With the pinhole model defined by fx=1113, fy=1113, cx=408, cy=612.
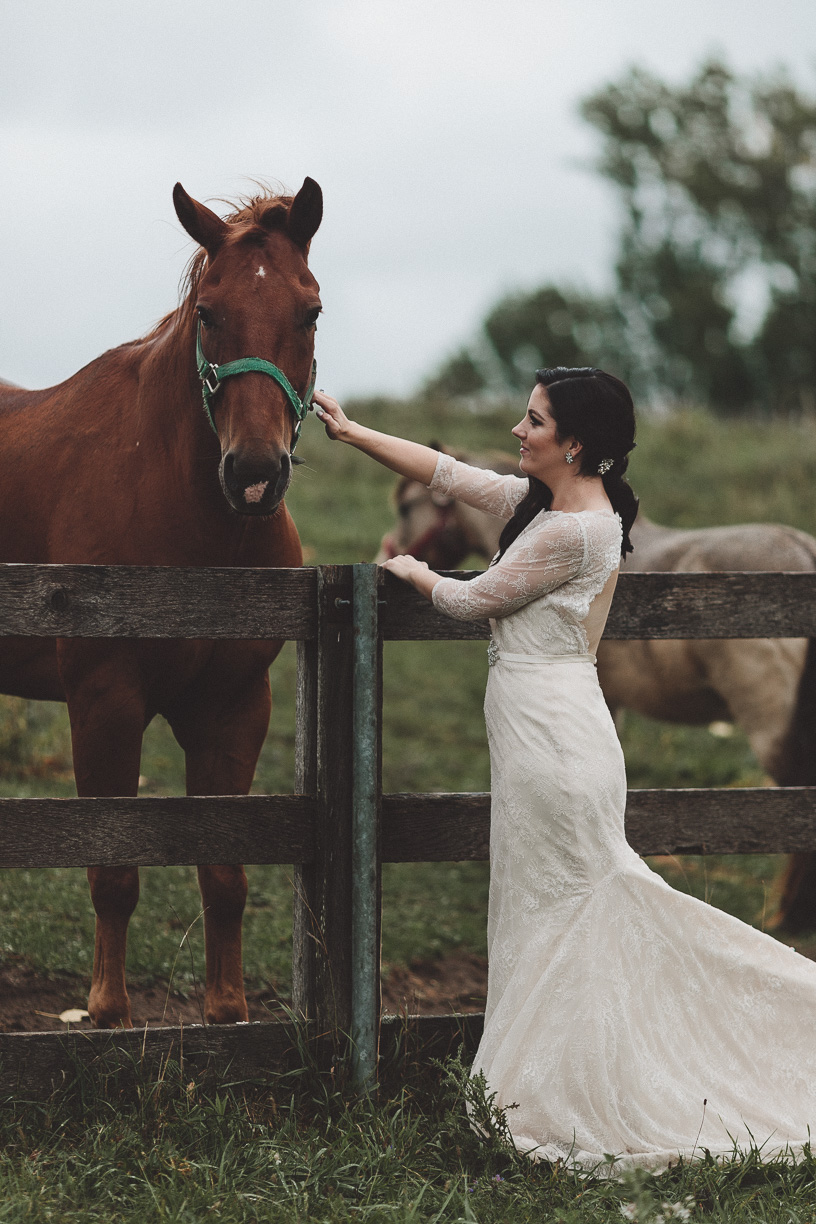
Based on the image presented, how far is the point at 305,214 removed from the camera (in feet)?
11.3

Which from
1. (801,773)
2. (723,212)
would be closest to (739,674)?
(801,773)

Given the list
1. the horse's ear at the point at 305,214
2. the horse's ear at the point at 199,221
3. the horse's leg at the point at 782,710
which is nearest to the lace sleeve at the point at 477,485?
the horse's ear at the point at 305,214

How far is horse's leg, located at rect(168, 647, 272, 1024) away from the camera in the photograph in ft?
11.8

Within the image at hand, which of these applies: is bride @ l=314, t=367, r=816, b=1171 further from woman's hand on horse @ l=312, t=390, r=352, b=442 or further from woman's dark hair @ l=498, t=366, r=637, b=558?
woman's hand on horse @ l=312, t=390, r=352, b=442

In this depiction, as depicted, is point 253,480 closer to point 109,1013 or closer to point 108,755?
point 108,755

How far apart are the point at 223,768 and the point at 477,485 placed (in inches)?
49.1

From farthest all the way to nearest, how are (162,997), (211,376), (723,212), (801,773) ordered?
(723,212) → (801,773) → (162,997) → (211,376)

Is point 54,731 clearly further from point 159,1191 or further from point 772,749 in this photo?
point 159,1191

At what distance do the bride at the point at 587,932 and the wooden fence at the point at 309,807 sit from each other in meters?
0.28

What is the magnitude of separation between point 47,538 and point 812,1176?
2958 mm

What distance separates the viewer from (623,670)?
6785 mm

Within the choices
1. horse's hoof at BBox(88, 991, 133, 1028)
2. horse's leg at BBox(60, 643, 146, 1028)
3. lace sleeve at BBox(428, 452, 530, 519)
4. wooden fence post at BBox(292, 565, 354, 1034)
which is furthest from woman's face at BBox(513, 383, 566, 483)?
horse's hoof at BBox(88, 991, 133, 1028)

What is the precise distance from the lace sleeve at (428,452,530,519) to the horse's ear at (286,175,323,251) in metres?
0.83

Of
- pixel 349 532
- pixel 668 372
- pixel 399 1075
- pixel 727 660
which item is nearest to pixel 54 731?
pixel 727 660
